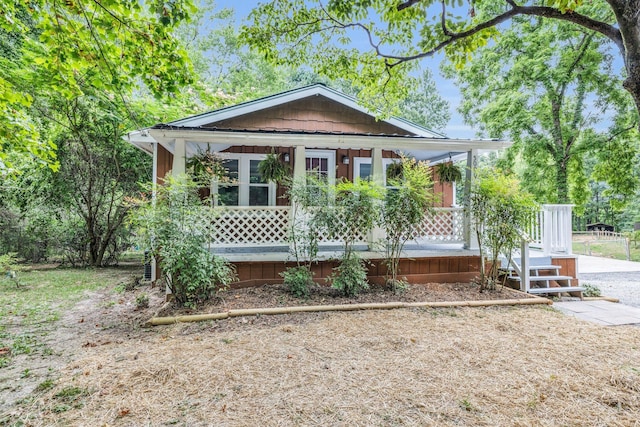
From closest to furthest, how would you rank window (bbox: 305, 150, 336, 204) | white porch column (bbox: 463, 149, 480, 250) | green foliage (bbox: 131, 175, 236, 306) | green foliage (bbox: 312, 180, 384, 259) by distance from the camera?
green foliage (bbox: 131, 175, 236, 306) → green foliage (bbox: 312, 180, 384, 259) → white porch column (bbox: 463, 149, 480, 250) → window (bbox: 305, 150, 336, 204)

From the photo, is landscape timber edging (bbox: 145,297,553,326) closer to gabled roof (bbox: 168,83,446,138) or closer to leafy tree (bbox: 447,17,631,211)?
gabled roof (bbox: 168,83,446,138)

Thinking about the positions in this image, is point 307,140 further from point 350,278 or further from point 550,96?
point 550,96

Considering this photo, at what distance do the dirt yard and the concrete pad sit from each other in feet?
1.69

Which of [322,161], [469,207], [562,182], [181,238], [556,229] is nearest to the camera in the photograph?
[181,238]

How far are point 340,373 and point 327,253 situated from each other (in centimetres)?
381

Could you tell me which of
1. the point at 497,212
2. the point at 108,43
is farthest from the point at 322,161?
the point at 108,43

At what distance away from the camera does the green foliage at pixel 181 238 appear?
532 centimetres

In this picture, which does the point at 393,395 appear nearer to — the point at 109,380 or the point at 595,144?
the point at 109,380

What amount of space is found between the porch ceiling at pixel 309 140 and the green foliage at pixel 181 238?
120cm

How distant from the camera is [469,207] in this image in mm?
7383

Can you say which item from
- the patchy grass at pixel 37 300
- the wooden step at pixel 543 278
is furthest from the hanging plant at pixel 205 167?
the wooden step at pixel 543 278

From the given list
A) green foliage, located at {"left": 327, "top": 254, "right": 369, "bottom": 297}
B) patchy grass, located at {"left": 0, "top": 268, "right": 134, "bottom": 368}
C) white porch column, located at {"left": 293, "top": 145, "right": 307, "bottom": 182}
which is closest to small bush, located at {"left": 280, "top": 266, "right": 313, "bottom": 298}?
green foliage, located at {"left": 327, "top": 254, "right": 369, "bottom": 297}

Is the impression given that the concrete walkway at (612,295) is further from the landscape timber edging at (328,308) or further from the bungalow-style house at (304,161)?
the bungalow-style house at (304,161)

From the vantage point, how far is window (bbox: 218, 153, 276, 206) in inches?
370
